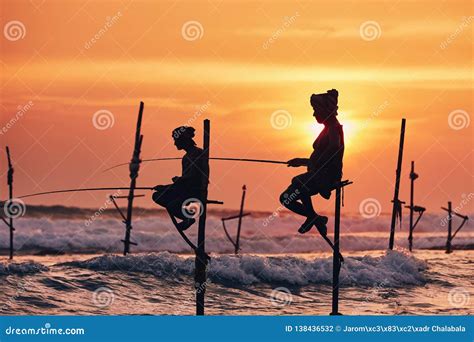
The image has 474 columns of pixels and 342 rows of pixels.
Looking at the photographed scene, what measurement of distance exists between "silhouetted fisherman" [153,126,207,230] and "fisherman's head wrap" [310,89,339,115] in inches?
77.0

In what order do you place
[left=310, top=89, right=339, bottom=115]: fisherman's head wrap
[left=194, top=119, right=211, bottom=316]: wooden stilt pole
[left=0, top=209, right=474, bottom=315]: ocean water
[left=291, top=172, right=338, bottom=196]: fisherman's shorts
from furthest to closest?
[left=0, top=209, right=474, bottom=315]: ocean water < [left=194, top=119, right=211, bottom=316]: wooden stilt pole < [left=291, top=172, right=338, bottom=196]: fisherman's shorts < [left=310, top=89, right=339, bottom=115]: fisherman's head wrap

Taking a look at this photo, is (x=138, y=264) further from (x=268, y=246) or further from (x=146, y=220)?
(x=146, y=220)

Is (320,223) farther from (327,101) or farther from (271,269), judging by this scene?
(271,269)

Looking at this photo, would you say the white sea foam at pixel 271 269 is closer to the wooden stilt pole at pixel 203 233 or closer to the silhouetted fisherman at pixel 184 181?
the wooden stilt pole at pixel 203 233

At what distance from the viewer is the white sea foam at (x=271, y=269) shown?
101ft

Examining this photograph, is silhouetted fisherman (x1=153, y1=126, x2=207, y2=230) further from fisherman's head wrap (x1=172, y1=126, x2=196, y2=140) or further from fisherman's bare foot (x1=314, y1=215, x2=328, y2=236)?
fisherman's bare foot (x1=314, y1=215, x2=328, y2=236)

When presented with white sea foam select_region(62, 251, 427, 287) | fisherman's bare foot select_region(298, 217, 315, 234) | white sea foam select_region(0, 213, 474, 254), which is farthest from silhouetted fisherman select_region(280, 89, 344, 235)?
white sea foam select_region(0, 213, 474, 254)

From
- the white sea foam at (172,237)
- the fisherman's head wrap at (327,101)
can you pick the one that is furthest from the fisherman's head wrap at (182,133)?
the white sea foam at (172,237)

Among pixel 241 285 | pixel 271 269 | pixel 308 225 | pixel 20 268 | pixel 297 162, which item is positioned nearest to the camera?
pixel 308 225

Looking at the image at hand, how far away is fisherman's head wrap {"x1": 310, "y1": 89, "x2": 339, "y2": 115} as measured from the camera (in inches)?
563

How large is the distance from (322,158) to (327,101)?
0.78 m

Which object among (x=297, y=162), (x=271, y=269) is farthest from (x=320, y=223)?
(x=271, y=269)

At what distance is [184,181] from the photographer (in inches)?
599

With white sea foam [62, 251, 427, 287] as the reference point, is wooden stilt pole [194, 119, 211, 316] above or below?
above
